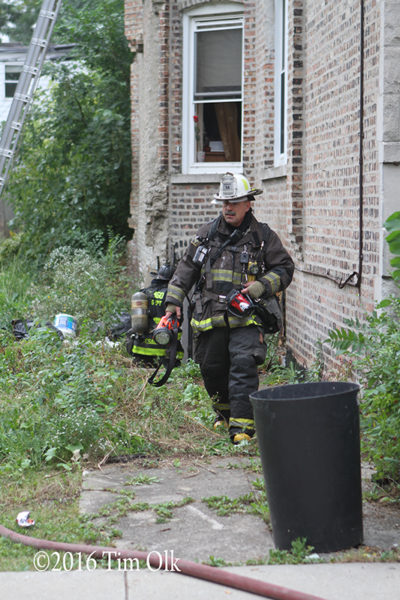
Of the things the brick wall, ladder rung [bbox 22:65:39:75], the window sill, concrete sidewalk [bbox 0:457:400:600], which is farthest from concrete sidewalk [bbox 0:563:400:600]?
ladder rung [bbox 22:65:39:75]

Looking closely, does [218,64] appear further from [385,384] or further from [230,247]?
[385,384]

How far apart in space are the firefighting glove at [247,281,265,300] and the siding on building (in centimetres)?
73

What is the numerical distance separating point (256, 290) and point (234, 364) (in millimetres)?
610

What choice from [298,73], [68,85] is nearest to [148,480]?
[298,73]

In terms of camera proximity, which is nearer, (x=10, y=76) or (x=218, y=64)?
(x=218, y=64)

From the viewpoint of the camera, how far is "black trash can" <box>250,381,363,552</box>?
424 cm

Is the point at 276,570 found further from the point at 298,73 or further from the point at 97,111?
the point at 97,111

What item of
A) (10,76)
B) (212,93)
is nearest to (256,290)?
(212,93)

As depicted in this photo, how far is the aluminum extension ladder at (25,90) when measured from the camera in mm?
16094

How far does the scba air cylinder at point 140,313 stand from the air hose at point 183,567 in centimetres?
479

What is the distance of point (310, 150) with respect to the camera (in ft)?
27.8

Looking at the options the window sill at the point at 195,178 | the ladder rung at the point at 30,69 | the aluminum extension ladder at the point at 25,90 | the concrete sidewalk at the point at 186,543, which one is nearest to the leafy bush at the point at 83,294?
the window sill at the point at 195,178

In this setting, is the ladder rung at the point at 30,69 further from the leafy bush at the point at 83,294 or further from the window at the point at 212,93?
the window at the point at 212,93

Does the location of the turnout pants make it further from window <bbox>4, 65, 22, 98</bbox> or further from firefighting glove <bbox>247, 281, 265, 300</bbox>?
window <bbox>4, 65, 22, 98</bbox>
